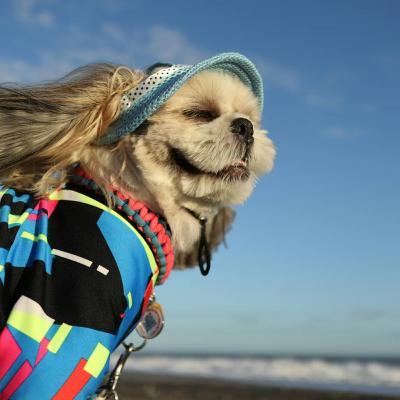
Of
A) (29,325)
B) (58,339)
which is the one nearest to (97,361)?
(58,339)

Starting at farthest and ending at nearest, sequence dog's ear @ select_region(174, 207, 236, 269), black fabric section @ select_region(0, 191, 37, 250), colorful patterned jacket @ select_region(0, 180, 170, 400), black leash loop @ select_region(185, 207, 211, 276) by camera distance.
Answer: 1. dog's ear @ select_region(174, 207, 236, 269)
2. black leash loop @ select_region(185, 207, 211, 276)
3. black fabric section @ select_region(0, 191, 37, 250)
4. colorful patterned jacket @ select_region(0, 180, 170, 400)

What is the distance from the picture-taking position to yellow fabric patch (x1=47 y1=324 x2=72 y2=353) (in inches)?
92.5

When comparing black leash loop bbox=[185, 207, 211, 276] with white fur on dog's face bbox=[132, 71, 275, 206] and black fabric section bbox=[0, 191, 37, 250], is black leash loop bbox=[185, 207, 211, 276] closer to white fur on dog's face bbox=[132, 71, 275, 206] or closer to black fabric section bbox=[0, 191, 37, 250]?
white fur on dog's face bbox=[132, 71, 275, 206]

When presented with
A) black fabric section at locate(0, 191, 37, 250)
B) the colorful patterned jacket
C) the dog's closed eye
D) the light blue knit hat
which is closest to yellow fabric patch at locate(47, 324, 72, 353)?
the colorful patterned jacket

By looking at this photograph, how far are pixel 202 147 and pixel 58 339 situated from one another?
1220mm

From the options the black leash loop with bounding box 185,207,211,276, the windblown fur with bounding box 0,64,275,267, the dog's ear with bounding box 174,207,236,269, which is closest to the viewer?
the windblown fur with bounding box 0,64,275,267

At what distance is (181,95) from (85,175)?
70 centimetres

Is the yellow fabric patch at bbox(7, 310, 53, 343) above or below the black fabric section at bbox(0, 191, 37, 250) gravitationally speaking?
below

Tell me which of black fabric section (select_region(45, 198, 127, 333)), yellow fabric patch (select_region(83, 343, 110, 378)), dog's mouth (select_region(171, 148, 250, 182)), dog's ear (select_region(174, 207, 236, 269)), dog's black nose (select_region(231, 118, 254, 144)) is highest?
dog's black nose (select_region(231, 118, 254, 144))

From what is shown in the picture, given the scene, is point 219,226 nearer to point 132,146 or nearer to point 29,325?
point 132,146

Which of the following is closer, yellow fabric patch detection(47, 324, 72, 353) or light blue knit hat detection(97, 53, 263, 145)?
yellow fabric patch detection(47, 324, 72, 353)

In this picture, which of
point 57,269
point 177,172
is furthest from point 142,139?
point 57,269

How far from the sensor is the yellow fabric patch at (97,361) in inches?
94.9

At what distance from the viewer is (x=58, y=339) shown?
92.7 inches
